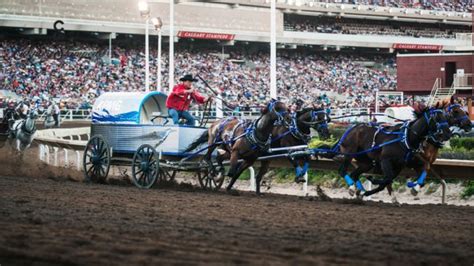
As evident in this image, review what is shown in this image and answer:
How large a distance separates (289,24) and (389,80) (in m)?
7.93

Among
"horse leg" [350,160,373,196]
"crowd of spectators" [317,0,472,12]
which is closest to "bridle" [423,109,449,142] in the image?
"horse leg" [350,160,373,196]

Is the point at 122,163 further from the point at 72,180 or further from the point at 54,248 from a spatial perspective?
the point at 54,248

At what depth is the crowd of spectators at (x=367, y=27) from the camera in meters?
65.8

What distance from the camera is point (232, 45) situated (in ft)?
195

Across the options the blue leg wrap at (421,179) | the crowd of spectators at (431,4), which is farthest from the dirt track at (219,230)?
the crowd of spectators at (431,4)

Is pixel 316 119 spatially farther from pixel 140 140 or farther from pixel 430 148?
pixel 140 140

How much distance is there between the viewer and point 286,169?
2322 centimetres

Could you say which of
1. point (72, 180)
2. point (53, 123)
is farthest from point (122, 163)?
point (53, 123)

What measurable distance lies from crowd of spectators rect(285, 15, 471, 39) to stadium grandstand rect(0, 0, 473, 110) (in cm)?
10

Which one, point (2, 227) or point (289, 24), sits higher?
point (289, 24)

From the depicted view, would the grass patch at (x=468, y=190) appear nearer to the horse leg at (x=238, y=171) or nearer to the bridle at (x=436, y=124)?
the bridle at (x=436, y=124)

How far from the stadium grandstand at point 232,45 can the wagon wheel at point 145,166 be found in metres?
23.3

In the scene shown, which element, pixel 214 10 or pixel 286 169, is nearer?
pixel 286 169

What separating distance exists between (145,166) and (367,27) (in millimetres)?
54237
